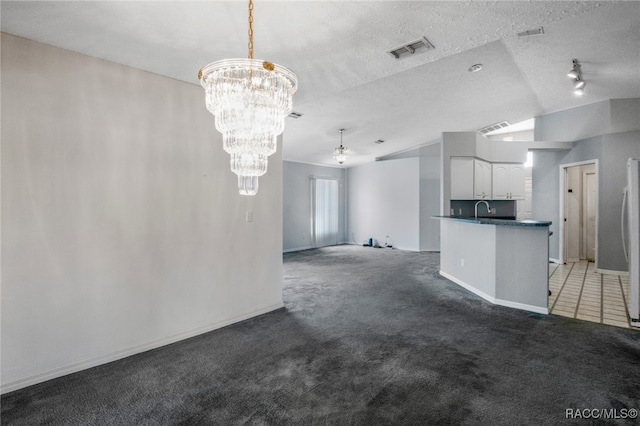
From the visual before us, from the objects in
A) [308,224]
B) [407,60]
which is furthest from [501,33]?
[308,224]

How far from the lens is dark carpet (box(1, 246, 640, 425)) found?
76.2 inches

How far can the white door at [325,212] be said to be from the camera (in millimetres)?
9492

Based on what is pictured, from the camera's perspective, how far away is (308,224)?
30.5ft

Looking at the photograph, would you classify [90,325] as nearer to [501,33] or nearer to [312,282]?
[312,282]

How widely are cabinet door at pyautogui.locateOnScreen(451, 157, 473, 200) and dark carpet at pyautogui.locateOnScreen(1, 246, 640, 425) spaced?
2584mm

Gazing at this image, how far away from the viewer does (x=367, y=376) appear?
7.74 feet

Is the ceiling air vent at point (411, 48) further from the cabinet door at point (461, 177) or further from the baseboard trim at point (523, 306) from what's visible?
the cabinet door at point (461, 177)

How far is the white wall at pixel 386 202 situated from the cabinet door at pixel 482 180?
2658mm

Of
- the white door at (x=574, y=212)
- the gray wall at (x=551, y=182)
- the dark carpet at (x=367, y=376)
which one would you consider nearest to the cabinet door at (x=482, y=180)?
the gray wall at (x=551, y=182)

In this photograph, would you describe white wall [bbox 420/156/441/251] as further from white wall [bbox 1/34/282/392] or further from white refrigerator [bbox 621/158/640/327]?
white wall [bbox 1/34/282/392]

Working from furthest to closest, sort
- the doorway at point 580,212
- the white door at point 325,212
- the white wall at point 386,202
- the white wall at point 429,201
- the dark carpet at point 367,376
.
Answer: the white door at point 325,212 < the white wall at point 386,202 < the white wall at point 429,201 < the doorway at point 580,212 < the dark carpet at point 367,376

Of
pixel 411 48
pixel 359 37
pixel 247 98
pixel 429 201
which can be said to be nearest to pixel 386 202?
pixel 429 201

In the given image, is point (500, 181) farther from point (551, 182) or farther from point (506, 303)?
point (506, 303)

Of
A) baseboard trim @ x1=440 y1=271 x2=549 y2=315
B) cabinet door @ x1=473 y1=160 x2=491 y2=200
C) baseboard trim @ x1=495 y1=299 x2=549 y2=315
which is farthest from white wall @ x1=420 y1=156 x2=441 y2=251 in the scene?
baseboard trim @ x1=495 y1=299 x2=549 y2=315
